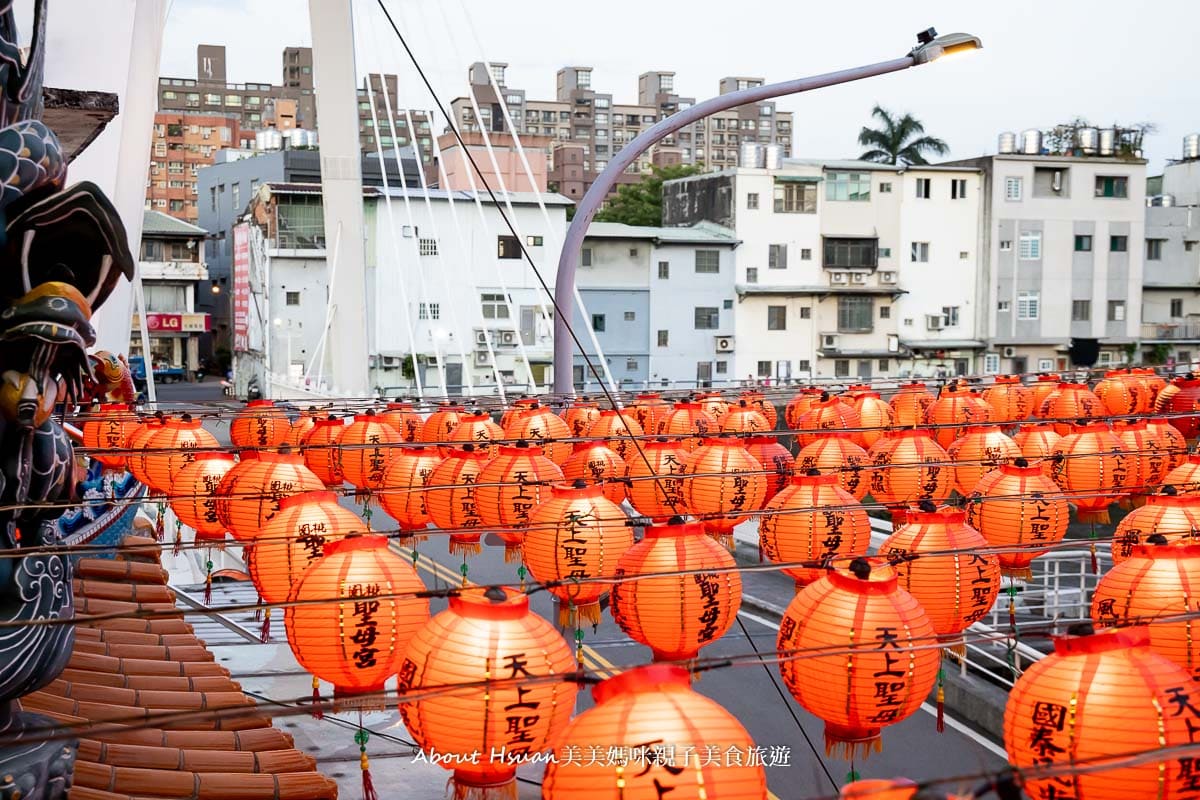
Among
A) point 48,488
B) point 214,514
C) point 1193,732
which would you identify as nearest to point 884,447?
point 214,514

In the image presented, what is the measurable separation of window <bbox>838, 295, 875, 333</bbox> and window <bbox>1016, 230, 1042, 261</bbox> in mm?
6029

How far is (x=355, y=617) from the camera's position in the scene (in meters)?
6.64

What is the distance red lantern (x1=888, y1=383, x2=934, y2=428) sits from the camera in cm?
1863

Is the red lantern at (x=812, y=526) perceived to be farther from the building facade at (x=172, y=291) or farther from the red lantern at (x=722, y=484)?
the building facade at (x=172, y=291)

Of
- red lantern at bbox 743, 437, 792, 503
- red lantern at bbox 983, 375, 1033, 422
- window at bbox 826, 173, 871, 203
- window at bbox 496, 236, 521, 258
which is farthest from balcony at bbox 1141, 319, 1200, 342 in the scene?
→ red lantern at bbox 743, 437, 792, 503

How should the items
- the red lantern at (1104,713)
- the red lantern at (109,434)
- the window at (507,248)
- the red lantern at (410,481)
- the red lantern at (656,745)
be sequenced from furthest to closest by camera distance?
the window at (507,248) → the red lantern at (109,434) → the red lantern at (410,481) → the red lantern at (1104,713) → the red lantern at (656,745)

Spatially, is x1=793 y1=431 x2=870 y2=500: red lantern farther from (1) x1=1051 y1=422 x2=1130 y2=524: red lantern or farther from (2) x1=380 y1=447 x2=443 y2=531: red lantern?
(2) x1=380 y1=447 x2=443 y2=531: red lantern

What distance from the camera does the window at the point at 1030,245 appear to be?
4294cm

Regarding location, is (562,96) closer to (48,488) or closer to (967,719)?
(967,719)

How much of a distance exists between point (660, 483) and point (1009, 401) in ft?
38.2

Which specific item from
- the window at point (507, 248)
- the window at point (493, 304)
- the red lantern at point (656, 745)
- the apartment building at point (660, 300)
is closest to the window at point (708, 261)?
the apartment building at point (660, 300)

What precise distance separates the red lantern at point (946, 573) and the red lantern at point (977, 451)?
197 inches

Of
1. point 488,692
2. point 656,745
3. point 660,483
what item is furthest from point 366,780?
point 660,483

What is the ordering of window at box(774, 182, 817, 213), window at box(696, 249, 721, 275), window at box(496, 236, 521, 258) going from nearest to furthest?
1. window at box(496, 236, 521, 258)
2. window at box(696, 249, 721, 275)
3. window at box(774, 182, 817, 213)
